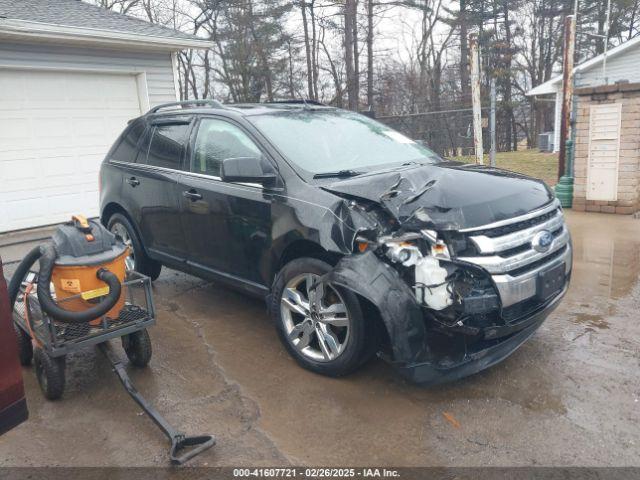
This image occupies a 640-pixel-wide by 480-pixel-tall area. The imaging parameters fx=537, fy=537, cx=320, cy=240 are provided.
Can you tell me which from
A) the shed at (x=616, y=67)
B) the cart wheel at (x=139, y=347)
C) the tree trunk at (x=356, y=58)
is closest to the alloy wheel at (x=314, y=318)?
the cart wheel at (x=139, y=347)

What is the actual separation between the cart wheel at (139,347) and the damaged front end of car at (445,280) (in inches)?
57.6

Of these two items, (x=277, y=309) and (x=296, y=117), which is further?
(x=296, y=117)

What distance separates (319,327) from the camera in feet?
11.4

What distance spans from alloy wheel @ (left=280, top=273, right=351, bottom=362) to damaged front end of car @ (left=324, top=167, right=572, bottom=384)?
264mm

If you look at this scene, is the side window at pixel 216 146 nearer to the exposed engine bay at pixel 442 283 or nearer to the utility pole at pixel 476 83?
the exposed engine bay at pixel 442 283

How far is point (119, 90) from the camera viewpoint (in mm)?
9641

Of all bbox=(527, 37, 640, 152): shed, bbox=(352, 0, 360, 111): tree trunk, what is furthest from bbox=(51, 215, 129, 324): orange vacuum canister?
bbox=(352, 0, 360, 111): tree trunk

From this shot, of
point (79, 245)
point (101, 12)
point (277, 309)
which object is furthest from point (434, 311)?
point (101, 12)

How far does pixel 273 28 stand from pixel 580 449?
23.1 meters

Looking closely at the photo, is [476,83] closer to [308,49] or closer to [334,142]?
[334,142]

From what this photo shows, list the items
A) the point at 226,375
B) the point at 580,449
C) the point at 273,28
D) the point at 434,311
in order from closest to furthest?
the point at 580,449
the point at 434,311
the point at 226,375
the point at 273,28

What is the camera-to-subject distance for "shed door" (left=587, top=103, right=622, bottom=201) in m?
7.57

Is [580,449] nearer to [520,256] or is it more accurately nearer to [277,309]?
[520,256]

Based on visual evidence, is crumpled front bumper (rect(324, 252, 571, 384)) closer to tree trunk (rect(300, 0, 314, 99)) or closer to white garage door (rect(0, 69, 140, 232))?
white garage door (rect(0, 69, 140, 232))
